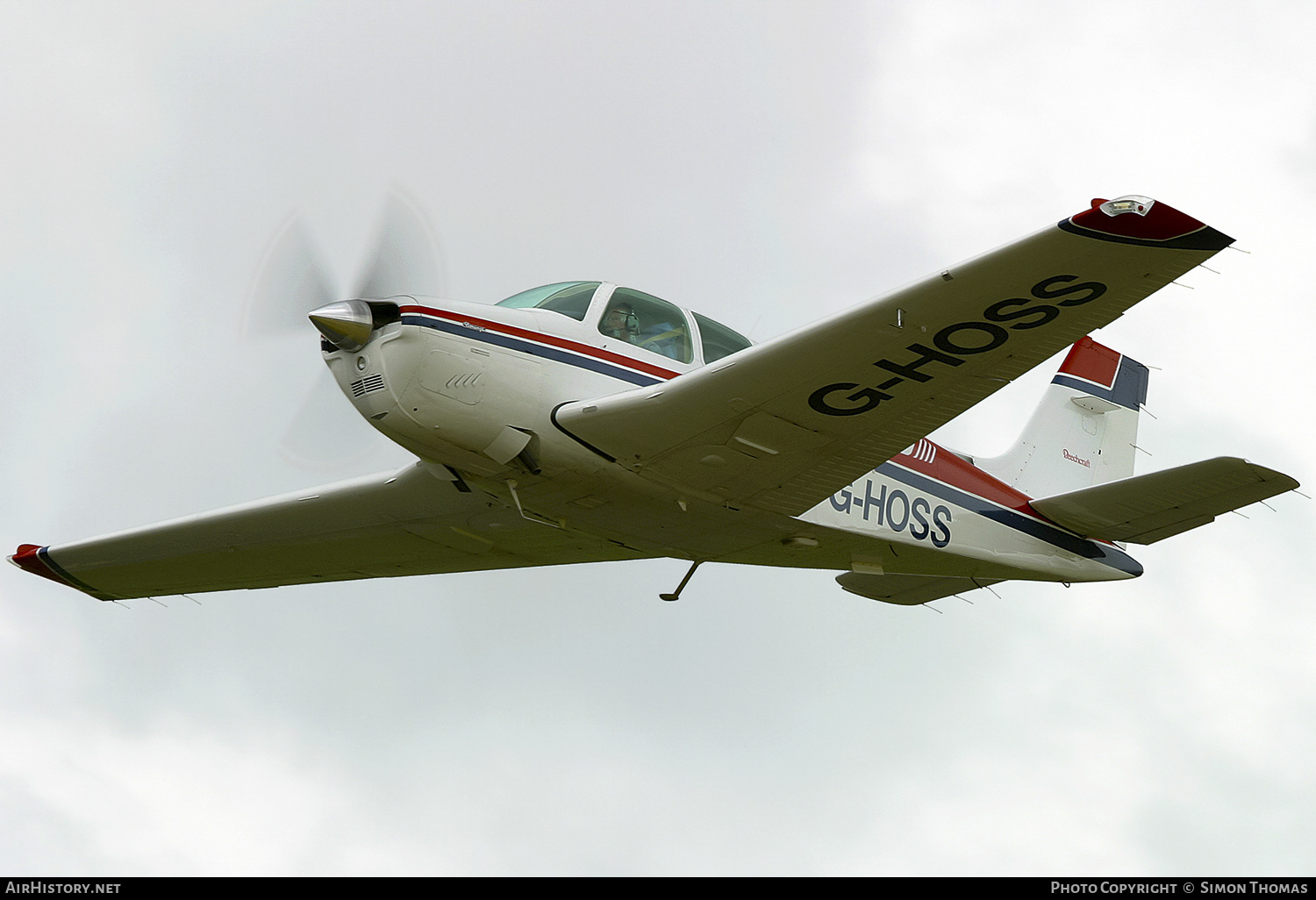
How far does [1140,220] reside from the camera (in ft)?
25.4

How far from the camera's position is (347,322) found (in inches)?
385

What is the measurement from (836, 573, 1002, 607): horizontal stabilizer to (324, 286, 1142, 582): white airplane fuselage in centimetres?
151

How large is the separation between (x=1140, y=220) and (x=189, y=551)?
10.7 m

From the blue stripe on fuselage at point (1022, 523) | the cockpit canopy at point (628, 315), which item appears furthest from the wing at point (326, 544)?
the blue stripe on fuselage at point (1022, 523)

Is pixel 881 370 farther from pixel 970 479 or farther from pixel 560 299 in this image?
pixel 970 479

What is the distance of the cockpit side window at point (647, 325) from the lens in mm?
10680

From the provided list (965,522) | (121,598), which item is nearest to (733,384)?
(965,522)

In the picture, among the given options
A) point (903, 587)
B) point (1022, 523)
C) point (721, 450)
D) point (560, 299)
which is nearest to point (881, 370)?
point (721, 450)

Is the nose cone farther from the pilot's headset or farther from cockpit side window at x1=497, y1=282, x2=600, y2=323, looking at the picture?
the pilot's headset

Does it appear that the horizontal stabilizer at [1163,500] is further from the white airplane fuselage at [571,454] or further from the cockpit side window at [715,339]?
the cockpit side window at [715,339]

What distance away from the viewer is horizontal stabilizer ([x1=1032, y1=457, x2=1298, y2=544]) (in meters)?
10.9

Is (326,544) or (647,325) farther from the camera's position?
(326,544)

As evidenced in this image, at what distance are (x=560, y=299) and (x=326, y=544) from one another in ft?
14.9
